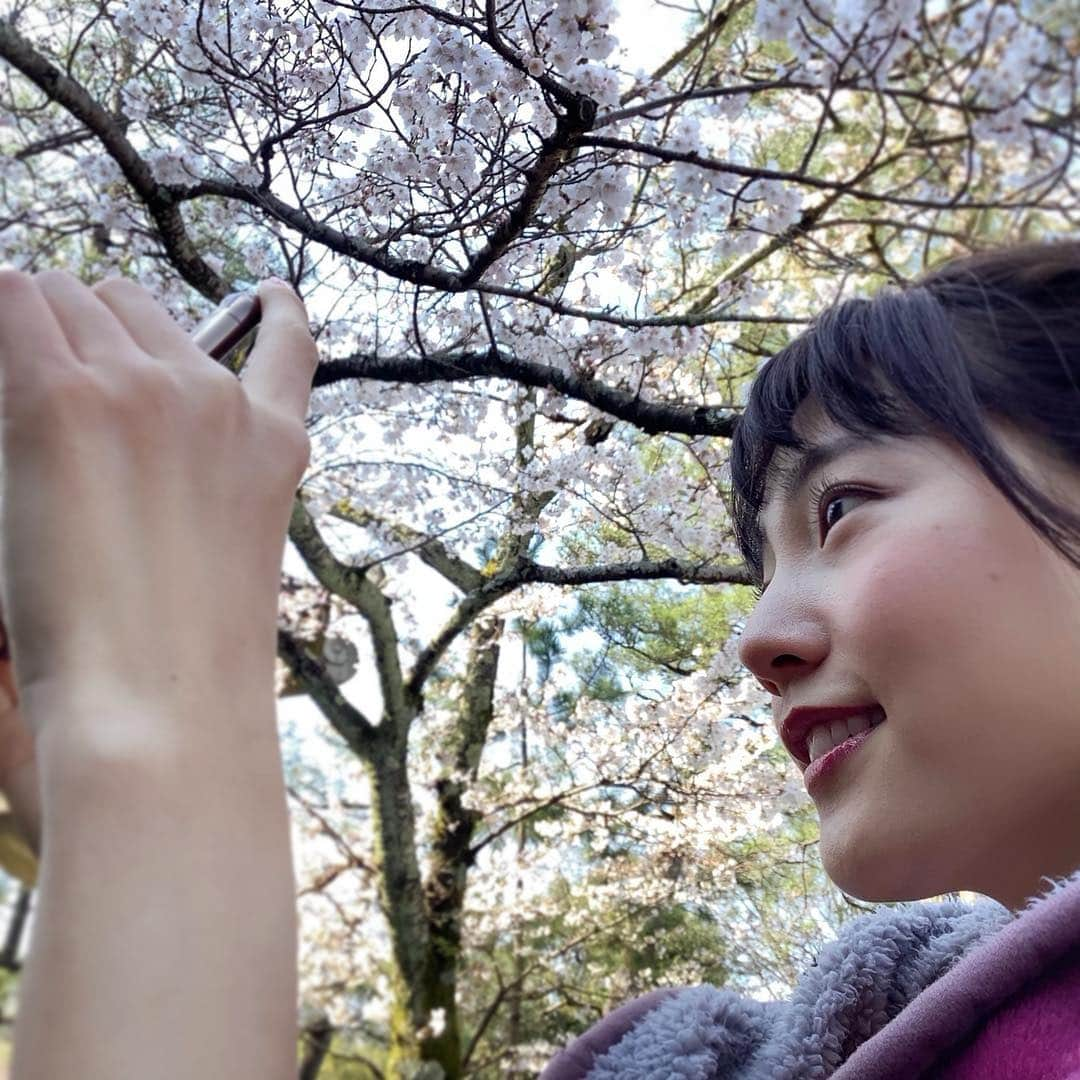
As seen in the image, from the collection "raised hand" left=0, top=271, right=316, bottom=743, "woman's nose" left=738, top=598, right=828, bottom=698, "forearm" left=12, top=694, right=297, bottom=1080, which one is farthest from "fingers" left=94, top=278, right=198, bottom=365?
"woman's nose" left=738, top=598, right=828, bottom=698

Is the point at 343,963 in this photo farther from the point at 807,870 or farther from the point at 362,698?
the point at 807,870

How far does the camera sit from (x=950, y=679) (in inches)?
15.0

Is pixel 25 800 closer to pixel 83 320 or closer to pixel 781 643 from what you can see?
pixel 83 320

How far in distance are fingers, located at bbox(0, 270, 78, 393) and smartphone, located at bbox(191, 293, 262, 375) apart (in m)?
0.06

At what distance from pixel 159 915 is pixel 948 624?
1.10 feet

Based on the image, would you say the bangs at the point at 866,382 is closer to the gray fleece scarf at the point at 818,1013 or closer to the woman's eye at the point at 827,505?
the woman's eye at the point at 827,505

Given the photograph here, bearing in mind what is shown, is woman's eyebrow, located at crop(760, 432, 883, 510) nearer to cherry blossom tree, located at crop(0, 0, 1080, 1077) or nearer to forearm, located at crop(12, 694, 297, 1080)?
cherry blossom tree, located at crop(0, 0, 1080, 1077)

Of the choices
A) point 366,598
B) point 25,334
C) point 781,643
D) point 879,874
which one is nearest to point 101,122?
point 366,598

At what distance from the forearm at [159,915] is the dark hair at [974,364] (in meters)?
0.36

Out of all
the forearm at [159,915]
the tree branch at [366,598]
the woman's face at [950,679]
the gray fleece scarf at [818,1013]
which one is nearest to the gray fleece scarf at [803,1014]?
the gray fleece scarf at [818,1013]

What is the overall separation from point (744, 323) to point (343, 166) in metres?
0.40

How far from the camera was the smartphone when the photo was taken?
13.5 inches

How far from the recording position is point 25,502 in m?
0.25

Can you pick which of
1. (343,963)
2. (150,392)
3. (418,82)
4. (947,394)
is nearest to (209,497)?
(150,392)
